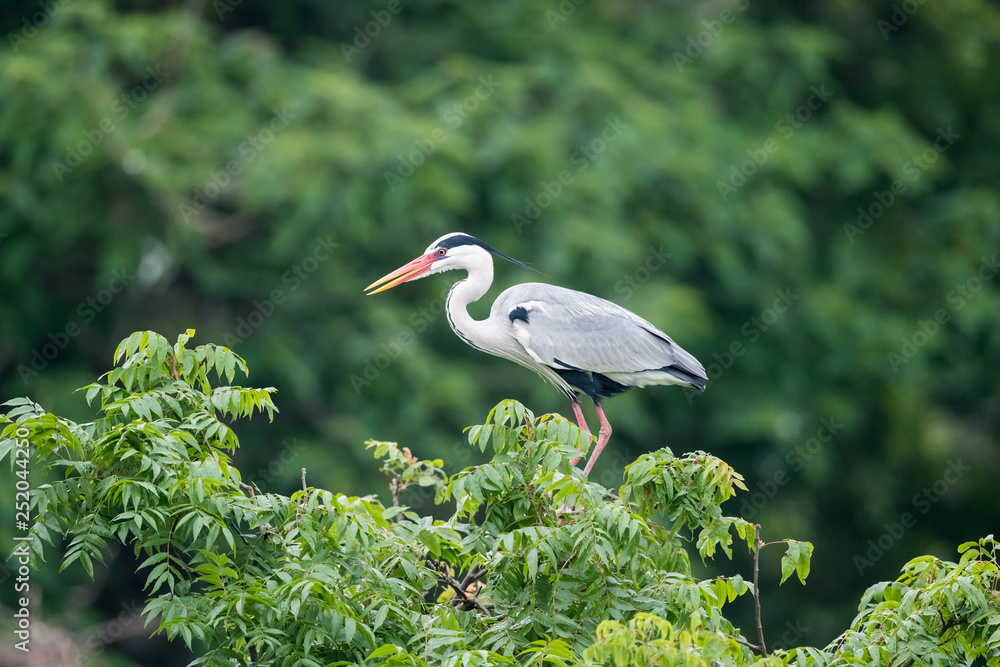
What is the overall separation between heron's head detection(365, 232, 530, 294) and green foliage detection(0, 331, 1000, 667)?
2.57 metres

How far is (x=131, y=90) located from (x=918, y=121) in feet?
33.2

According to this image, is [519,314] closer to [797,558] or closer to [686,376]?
[686,376]

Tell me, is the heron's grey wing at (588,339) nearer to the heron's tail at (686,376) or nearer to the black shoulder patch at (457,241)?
the heron's tail at (686,376)

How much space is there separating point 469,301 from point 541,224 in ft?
16.5

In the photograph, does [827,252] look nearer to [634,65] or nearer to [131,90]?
[634,65]

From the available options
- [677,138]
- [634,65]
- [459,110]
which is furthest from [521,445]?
[634,65]

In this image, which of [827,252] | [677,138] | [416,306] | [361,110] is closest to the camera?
[361,110]

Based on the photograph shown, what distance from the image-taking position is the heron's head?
6645mm

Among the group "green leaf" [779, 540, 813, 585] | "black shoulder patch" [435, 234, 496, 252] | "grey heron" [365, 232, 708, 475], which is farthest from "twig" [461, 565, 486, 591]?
"black shoulder patch" [435, 234, 496, 252]

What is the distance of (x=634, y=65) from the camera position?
13.3 meters

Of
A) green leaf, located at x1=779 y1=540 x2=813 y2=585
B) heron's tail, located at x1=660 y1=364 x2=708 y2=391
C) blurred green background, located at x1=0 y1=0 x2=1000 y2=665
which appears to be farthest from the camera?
blurred green background, located at x1=0 y1=0 x2=1000 y2=665

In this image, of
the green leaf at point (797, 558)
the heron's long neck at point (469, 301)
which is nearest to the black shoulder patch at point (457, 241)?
the heron's long neck at point (469, 301)

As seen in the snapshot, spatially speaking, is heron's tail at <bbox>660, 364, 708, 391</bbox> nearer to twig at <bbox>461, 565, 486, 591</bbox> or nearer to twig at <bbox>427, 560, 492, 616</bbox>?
twig at <bbox>461, 565, 486, 591</bbox>

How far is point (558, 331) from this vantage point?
6.74 meters
